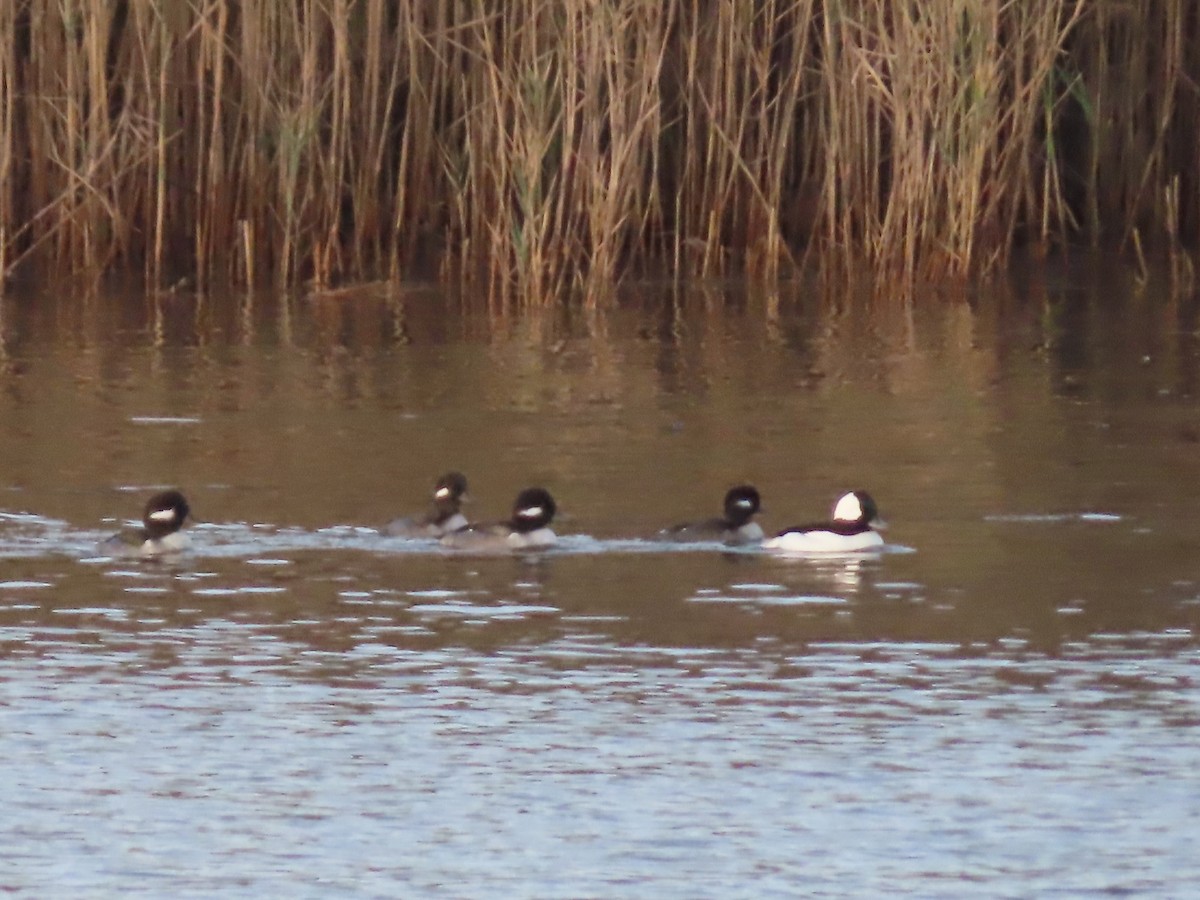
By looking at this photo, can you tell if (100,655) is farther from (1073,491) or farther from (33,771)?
(1073,491)

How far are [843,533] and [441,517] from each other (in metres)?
1.38

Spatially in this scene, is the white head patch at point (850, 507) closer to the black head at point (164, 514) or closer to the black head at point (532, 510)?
the black head at point (532, 510)

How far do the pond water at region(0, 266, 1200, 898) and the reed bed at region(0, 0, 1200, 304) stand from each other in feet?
4.20

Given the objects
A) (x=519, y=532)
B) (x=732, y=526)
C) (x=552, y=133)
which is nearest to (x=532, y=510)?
(x=519, y=532)

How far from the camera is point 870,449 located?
11148mm

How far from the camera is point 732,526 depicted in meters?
9.34

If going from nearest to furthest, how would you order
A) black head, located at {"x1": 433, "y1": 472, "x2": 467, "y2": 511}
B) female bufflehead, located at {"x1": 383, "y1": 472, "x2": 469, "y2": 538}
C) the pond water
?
the pond water → female bufflehead, located at {"x1": 383, "y1": 472, "x2": 469, "y2": 538} → black head, located at {"x1": 433, "y1": 472, "x2": 467, "y2": 511}

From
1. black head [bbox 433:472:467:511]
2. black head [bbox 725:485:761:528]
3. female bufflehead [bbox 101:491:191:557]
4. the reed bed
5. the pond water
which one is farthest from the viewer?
the reed bed

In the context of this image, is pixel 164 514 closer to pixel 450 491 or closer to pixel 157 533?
pixel 157 533

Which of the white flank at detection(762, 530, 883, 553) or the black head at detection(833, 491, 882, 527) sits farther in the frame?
the black head at detection(833, 491, 882, 527)

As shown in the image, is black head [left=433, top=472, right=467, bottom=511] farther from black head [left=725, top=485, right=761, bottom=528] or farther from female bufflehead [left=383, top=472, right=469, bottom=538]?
black head [left=725, top=485, right=761, bottom=528]

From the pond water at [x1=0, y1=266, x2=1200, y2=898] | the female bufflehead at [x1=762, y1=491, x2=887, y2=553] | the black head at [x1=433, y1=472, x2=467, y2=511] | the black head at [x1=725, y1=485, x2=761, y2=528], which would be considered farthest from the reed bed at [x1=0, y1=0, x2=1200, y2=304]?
the female bufflehead at [x1=762, y1=491, x2=887, y2=553]

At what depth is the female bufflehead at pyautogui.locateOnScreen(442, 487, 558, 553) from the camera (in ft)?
30.5

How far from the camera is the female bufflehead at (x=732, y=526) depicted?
30.4ft
